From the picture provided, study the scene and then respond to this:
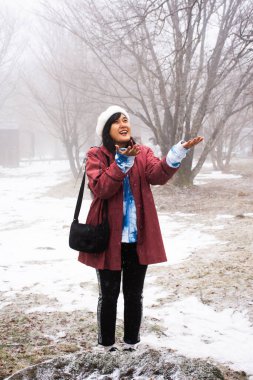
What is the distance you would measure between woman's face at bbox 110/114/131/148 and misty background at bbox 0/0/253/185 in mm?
2072

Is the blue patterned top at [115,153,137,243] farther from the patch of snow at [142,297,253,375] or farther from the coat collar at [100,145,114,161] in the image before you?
the patch of snow at [142,297,253,375]

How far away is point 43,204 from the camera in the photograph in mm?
13586

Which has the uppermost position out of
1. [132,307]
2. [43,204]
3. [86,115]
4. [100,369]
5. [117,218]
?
[86,115]

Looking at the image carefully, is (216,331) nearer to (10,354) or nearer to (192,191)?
(10,354)

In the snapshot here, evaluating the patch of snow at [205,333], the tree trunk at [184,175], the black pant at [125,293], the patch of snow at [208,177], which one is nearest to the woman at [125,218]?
the black pant at [125,293]

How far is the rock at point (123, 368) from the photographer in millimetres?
2342

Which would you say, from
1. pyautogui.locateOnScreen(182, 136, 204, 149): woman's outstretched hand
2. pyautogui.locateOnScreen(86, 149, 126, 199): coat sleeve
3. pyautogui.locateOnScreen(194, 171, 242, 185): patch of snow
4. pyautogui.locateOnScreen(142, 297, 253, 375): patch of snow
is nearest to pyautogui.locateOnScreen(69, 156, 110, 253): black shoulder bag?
pyautogui.locateOnScreen(86, 149, 126, 199): coat sleeve

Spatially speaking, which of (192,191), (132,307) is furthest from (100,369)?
(192,191)

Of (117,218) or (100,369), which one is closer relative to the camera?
(100,369)

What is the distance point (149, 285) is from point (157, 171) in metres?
2.54

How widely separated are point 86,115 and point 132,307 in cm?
2291

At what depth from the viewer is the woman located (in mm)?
2688

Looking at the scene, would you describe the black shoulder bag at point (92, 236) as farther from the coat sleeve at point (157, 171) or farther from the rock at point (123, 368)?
the rock at point (123, 368)

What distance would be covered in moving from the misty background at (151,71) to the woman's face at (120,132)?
207 centimetres
